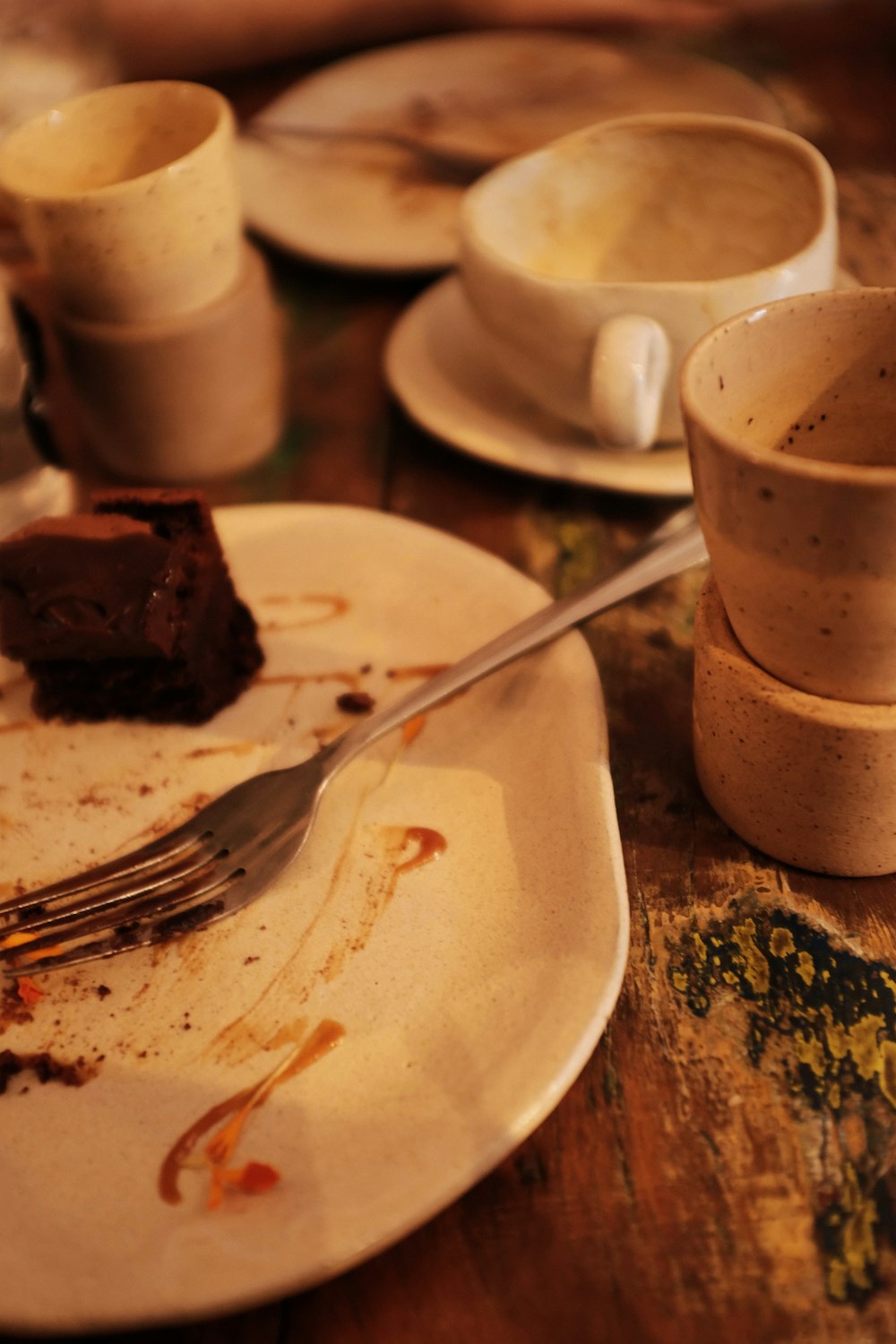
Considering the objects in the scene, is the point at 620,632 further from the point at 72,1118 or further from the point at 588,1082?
the point at 72,1118

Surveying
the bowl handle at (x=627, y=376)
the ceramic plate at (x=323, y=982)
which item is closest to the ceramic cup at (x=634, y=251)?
the bowl handle at (x=627, y=376)

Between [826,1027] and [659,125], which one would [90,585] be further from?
[659,125]

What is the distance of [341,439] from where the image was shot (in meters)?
1.12

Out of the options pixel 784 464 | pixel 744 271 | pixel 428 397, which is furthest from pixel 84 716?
pixel 744 271

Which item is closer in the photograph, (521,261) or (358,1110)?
(358,1110)

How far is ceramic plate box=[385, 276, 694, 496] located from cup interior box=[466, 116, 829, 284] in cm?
11

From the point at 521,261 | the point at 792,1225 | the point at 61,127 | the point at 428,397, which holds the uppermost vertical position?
the point at 61,127

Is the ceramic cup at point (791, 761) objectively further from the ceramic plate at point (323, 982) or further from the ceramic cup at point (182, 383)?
the ceramic cup at point (182, 383)

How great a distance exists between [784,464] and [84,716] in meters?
0.58

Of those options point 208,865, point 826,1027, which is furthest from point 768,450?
point 208,865

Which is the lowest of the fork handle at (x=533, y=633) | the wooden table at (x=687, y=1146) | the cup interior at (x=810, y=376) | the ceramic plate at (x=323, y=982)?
the wooden table at (x=687, y=1146)

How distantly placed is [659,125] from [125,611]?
70 centimetres

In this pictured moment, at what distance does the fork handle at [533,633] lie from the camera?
77cm

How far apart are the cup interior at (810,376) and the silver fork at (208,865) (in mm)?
210
